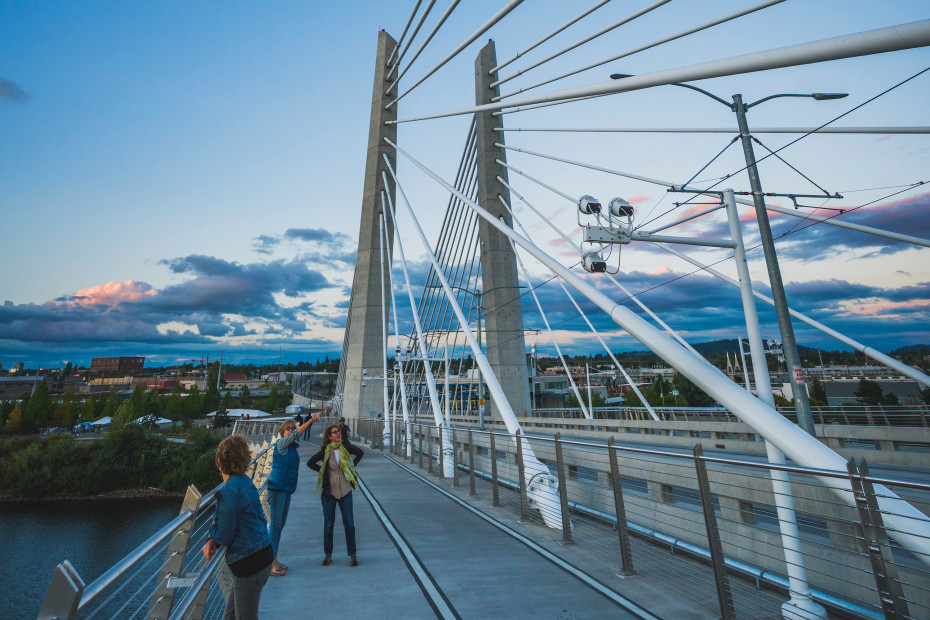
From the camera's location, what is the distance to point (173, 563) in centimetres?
290

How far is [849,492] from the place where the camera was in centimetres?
330

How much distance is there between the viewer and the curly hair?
11.2ft

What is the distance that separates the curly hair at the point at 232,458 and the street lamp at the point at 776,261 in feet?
27.4

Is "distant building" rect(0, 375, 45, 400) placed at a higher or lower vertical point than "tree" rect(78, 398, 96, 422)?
higher

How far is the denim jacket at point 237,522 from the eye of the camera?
3.15m

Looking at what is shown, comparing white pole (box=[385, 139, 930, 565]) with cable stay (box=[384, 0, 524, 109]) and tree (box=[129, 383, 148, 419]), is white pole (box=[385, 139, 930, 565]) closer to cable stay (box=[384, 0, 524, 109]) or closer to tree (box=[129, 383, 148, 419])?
cable stay (box=[384, 0, 524, 109])

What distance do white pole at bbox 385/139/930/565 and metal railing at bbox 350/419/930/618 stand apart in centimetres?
11

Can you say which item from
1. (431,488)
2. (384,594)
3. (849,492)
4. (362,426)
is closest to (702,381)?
(849,492)

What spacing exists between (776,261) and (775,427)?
696cm

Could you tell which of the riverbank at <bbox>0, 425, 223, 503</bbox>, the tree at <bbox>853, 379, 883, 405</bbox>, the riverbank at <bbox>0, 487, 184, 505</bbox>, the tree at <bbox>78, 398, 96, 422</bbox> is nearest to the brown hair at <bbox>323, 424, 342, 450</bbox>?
the riverbank at <bbox>0, 425, 223, 503</bbox>

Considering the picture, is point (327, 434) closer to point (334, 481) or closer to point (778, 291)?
point (334, 481)

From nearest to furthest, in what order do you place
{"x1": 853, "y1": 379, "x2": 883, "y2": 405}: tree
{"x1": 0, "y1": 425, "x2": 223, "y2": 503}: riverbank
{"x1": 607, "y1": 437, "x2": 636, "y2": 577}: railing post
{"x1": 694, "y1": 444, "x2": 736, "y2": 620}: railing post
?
{"x1": 694, "y1": 444, "x2": 736, "y2": 620}: railing post < {"x1": 607, "y1": 437, "x2": 636, "y2": 577}: railing post < {"x1": 853, "y1": 379, "x2": 883, "y2": 405}: tree < {"x1": 0, "y1": 425, "x2": 223, "y2": 503}: riverbank

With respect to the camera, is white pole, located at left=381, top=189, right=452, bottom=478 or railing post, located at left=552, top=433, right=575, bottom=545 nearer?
railing post, located at left=552, top=433, right=575, bottom=545

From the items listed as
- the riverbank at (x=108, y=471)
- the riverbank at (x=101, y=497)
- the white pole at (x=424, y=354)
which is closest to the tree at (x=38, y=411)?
the riverbank at (x=108, y=471)
